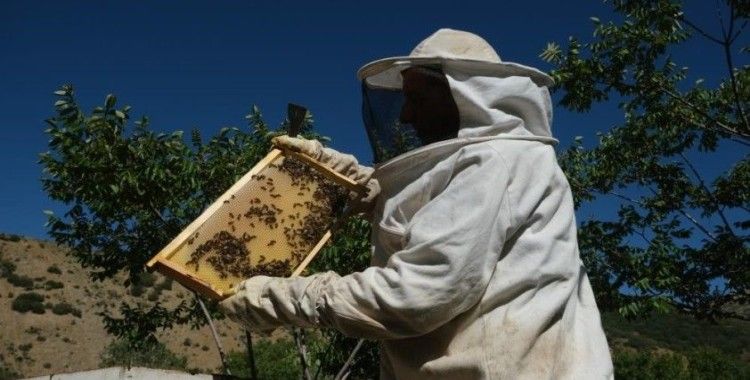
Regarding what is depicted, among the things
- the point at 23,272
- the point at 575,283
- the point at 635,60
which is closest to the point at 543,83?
the point at 575,283

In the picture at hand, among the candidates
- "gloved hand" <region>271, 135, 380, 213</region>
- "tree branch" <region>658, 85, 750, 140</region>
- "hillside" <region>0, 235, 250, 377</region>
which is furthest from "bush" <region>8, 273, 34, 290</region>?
"gloved hand" <region>271, 135, 380, 213</region>

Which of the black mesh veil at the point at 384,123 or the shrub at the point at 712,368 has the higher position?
the shrub at the point at 712,368

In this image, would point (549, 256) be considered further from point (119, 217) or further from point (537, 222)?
point (119, 217)

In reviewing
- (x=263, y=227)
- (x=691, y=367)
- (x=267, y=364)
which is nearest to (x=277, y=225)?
(x=263, y=227)

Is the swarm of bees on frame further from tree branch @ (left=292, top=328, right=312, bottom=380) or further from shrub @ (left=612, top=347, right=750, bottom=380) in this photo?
shrub @ (left=612, top=347, right=750, bottom=380)

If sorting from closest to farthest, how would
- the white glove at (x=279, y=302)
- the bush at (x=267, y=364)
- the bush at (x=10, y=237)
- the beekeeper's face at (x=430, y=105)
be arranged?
the white glove at (x=279, y=302)
the beekeeper's face at (x=430, y=105)
the bush at (x=267, y=364)
the bush at (x=10, y=237)

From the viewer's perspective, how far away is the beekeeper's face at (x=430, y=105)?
1975mm

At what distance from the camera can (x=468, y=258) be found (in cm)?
158

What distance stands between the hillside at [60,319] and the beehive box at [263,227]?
3365cm

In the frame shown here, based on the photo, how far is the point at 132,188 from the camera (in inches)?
285

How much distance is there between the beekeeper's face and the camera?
197 centimetres

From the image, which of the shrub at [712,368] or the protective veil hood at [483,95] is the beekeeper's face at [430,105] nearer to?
the protective veil hood at [483,95]

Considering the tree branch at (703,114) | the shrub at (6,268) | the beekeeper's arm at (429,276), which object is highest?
the shrub at (6,268)

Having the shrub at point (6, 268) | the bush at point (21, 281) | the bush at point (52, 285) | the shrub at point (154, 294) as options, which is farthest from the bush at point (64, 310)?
the shrub at point (6, 268)
